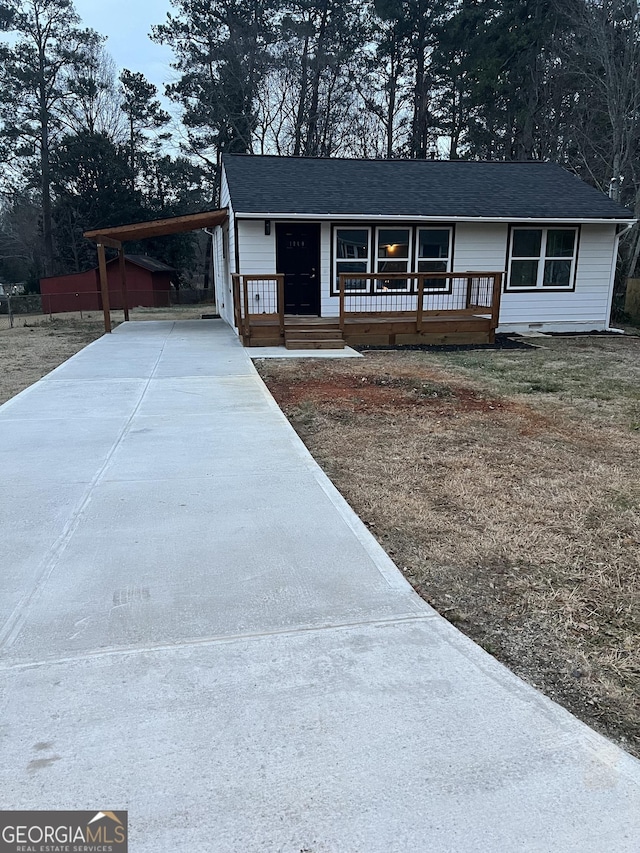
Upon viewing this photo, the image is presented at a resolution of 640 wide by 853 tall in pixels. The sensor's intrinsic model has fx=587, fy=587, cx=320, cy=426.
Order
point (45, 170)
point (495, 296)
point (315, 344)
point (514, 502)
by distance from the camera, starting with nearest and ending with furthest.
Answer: point (514, 502) < point (315, 344) < point (495, 296) < point (45, 170)

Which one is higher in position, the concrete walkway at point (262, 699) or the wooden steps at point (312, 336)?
the wooden steps at point (312, 336)

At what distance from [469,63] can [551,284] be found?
1575 centimetres

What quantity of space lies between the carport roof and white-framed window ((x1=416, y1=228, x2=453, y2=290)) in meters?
4.68

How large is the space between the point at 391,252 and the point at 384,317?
1.71 meters

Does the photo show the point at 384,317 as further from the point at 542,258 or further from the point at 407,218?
the point at 542,258

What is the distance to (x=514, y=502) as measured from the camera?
3773 mm

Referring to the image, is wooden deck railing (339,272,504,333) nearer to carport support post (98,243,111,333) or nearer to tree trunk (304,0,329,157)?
carport support post (98,243,111,333)

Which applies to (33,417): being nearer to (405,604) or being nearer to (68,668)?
(68,668)

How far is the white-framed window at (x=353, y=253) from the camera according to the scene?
12.3 m

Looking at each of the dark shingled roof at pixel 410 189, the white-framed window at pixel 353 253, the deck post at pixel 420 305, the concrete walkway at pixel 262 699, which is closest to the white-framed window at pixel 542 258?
the dark shingled roof at pixel 410 189

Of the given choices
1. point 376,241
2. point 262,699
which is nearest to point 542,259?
point 376,241

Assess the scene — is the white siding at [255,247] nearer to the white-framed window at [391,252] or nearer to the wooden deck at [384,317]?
the wooden deck at [384,317]

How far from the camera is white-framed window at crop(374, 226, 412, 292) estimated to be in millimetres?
12391

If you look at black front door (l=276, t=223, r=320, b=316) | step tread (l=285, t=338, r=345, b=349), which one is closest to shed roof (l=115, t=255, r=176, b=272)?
black front door (l=276, t=223, r=320, b=316)
